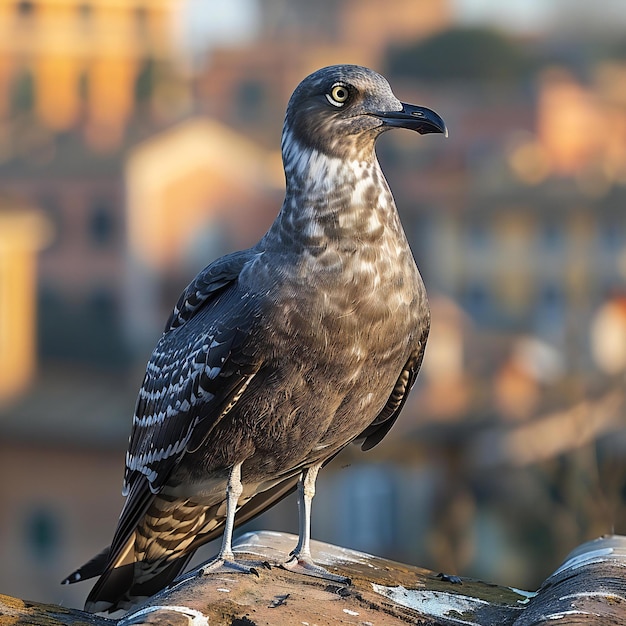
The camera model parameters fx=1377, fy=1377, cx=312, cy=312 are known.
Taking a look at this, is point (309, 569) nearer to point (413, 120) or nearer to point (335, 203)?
point (335, 203)

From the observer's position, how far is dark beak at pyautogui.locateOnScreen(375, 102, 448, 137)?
4.81 meters

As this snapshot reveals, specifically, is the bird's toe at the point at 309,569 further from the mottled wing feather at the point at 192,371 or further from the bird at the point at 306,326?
the mottled wing feather at the point at 192,371

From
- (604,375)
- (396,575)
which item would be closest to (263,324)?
(396,575)

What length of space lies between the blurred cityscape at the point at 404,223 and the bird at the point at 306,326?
5737 mm

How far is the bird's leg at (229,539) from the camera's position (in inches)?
180

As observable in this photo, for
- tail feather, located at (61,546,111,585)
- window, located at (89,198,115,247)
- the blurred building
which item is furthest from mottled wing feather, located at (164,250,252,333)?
window, located at (89,198,115,247)

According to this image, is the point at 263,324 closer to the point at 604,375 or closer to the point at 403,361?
the point at 403,361

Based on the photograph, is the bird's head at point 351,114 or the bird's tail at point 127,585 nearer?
the bird's head at point 351,114

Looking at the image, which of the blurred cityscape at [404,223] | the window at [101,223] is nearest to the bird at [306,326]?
the blurred cityscape at [404,223]

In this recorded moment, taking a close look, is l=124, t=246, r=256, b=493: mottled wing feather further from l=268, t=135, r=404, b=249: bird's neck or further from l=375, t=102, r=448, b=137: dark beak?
l=375, t=102, r=448, b=137: dark beak

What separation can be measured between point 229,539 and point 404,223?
2151 inches

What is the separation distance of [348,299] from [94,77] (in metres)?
77.0

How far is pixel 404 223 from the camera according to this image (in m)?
59.1

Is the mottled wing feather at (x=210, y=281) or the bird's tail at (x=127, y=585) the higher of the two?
the mottled wing feather at (x=210, y=281)
